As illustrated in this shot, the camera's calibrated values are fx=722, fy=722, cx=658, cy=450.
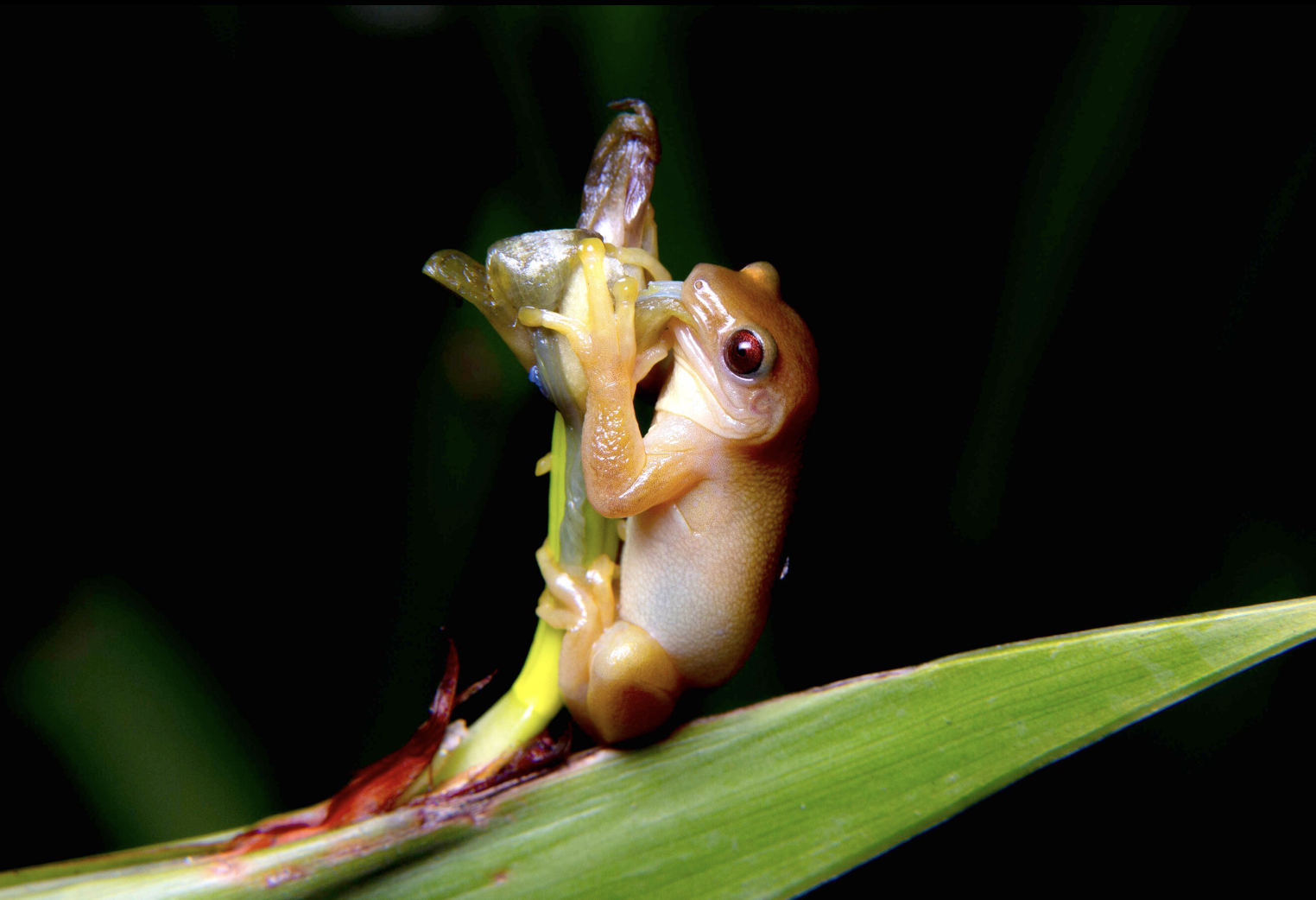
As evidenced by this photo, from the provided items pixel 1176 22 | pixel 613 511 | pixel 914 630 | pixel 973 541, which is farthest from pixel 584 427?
pixel 1176 22

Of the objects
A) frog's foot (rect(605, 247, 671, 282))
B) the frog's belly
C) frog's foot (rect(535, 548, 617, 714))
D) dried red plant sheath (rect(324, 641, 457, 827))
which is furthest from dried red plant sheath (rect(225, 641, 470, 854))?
frog's foot (rect(605, 247, 671, 282))

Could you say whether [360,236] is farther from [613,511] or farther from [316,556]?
[613,511]

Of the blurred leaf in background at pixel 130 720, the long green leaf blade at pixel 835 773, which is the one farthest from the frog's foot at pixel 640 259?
the blurred leaf in background at pixel 130 720

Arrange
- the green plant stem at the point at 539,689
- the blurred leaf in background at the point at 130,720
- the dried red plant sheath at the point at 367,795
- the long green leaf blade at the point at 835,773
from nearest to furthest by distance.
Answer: the long green leaf blade at the point at 835,773
the dried red plant sheath at the point at 367,795
the green plant stem at the point at 539,689
the blurred leaf in background at the point at 130,720

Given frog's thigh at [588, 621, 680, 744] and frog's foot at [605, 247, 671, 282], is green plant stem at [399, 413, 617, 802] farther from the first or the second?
frog's foot at [605, 247, 671, 282]

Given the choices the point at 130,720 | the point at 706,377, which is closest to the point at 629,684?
the point at 706,377

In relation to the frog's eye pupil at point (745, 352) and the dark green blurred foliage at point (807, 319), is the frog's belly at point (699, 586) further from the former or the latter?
the dark green blurred foliage at point (807, 319)
